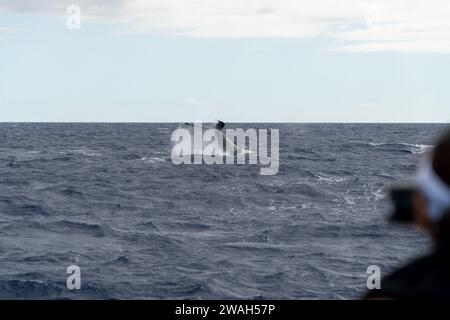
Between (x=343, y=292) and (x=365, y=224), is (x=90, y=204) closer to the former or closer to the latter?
(x=365, y=224)

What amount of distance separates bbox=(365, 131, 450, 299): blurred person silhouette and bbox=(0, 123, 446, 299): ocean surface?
14289mm

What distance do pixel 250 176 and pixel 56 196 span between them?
1643 cm

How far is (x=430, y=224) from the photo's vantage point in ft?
6.41

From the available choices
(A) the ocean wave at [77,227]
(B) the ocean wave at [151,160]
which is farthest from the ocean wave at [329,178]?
(A) the ocean wave at [77,227]

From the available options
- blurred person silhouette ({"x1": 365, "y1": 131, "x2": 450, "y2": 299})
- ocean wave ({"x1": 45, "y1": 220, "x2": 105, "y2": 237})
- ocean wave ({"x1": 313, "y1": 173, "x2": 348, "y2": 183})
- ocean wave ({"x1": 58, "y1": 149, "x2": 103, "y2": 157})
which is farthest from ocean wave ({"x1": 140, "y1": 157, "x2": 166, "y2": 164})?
blurred person silhouette ({"x1": 365, "y1": 131, "x2": 450, "y2": 299})

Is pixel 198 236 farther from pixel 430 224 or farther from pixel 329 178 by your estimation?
pixel 329 178

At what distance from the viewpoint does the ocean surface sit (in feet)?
56.7

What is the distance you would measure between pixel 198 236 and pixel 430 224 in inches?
871

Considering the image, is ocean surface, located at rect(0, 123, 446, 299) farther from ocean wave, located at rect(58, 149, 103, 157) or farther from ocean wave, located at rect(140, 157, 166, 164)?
ocean wave, located at rect(58, 149, 103, 157)

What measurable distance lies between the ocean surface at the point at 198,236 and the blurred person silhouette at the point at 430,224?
1429 cm

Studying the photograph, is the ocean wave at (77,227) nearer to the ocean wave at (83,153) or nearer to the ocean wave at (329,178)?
the ocean wave at (329,178)

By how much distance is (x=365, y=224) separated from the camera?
1035 inches
